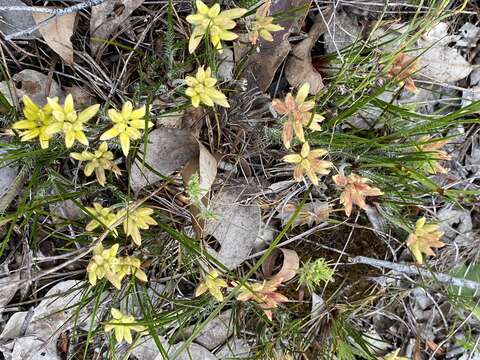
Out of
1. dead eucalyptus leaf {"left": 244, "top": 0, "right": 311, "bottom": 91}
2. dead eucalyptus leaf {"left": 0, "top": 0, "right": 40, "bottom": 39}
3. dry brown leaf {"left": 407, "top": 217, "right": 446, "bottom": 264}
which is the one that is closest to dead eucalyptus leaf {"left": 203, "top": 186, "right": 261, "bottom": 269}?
dead eucalyptus leaf {"left": 244, "top": 0, "right": 311, "bottom": 91}

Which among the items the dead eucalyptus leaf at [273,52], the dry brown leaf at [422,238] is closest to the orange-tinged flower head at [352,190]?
the dry brown leaf at [422,238]

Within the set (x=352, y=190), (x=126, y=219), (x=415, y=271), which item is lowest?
(x=415, y=271)

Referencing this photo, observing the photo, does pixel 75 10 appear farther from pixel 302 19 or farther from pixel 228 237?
pixel 228 237

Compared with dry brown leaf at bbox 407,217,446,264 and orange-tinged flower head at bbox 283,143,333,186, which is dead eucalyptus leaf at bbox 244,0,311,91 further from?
dry brown leaf at bbox 407,217,446,264

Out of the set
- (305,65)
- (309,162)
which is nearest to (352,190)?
(309,162)

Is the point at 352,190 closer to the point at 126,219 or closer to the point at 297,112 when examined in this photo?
the point at 297,112

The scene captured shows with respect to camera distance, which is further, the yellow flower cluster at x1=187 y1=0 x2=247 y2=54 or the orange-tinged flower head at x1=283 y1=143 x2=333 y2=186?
the orange-tinged flower head at x1=283 y1=143 x2=333 y2=186
